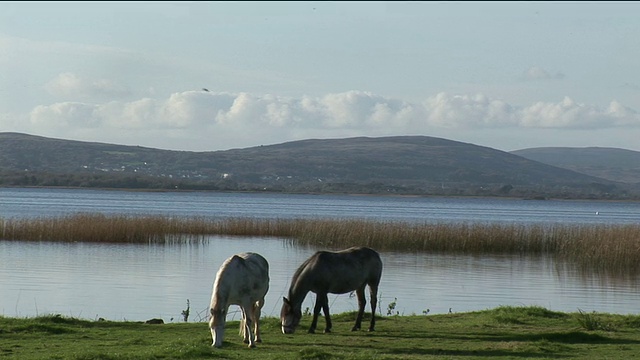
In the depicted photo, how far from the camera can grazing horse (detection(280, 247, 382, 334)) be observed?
1527 cm

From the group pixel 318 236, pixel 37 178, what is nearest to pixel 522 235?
pixel 318 236

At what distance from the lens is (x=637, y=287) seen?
1057 inches

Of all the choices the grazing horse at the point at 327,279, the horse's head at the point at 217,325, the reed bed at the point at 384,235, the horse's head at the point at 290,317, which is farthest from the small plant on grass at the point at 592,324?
the reed bed at the point at 384,235

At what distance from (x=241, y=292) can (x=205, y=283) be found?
12216 millimetres

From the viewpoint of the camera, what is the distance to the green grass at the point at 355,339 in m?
12.9

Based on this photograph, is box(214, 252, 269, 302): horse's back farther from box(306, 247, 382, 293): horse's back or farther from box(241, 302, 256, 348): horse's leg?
box(306, 247, 382, 293): horse's back

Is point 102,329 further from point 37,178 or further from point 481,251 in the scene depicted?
point 37,178

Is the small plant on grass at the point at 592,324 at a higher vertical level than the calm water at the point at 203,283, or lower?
higher

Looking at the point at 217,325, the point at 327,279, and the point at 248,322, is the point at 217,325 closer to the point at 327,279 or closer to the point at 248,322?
the point at 248,322

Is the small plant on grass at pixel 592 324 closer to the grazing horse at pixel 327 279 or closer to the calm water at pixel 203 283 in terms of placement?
the grazing horse at pixel 327 279

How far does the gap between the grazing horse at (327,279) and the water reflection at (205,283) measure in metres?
4.07

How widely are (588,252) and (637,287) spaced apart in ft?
22.4

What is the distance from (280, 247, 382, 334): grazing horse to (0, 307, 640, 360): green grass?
0.26m

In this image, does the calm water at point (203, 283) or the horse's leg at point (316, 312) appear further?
the calm water at point (203, 283)
